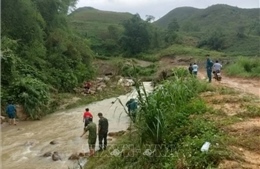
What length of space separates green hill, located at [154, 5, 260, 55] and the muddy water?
114 feet

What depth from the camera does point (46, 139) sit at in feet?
48.3

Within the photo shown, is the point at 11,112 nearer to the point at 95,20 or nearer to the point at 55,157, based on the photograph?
the point at 55,157

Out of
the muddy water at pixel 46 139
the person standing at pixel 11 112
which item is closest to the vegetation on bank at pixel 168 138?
the muddy water at pixel 46 139

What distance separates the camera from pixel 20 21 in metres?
24.1

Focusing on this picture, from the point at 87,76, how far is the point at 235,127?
23.5 m

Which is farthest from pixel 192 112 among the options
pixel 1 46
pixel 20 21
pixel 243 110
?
pixel 20 21

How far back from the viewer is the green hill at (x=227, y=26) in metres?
54.0

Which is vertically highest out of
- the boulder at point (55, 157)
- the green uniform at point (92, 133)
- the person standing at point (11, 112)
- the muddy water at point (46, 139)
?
the green uniform at point (92, 133)

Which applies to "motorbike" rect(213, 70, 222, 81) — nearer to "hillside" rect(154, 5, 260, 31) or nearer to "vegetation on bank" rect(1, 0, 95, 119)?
"vegetation on bank" rect(1, 0, 95, 119)

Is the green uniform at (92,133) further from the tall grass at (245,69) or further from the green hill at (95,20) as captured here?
the green hill at (95,20)

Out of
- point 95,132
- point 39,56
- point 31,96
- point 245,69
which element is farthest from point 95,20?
point 95,132

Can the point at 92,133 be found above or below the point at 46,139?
above

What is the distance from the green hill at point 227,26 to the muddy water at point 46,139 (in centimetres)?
3469

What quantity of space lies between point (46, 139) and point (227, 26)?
79.0m
